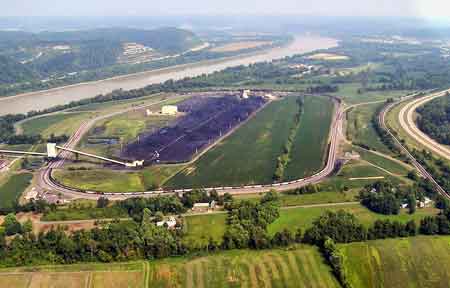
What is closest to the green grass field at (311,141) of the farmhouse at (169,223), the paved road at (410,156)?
the paved road at (410,156)

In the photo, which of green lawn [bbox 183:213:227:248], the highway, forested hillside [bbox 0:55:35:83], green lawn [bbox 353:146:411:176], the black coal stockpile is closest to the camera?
green lawn [bbox 183:213:227:248]

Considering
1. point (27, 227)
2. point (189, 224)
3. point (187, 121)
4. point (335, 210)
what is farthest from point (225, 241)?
point (187, 121)

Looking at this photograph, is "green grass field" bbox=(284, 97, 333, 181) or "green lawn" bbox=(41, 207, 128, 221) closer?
"green lawn" bbox=(41, 207, 128, 221)

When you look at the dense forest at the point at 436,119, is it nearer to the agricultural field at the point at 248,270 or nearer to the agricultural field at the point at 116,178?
the agricultural field at the point at 116,178

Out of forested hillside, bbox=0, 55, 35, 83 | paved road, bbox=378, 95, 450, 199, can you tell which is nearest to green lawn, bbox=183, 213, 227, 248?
paved road, bbox=378, 95, 450, 199

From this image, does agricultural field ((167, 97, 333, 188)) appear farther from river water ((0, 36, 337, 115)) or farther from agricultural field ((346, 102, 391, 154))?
river water ((0, 36, 337, 115))
